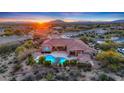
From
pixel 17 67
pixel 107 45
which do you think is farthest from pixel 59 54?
pixel 107 45

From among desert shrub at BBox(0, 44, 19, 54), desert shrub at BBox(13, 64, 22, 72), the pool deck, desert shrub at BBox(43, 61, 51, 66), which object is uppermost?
desert shrub at BBox(0, 44, 19, 54)

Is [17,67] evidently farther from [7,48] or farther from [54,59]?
[54,59]

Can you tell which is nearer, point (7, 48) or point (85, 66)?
point (85, 66)

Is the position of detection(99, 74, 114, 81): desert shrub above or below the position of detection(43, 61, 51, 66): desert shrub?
below

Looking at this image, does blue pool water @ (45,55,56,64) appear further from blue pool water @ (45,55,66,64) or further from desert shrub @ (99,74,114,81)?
desert shrub @ (99,74,114,81)

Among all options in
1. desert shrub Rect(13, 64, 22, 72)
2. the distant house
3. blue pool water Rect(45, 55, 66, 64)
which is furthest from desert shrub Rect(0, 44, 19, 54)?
blue pool water Rect(45, 55, 66, 64)

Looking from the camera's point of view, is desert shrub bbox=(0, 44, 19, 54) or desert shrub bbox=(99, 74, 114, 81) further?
desert shrub bbox=(0, 44, 19, 54)

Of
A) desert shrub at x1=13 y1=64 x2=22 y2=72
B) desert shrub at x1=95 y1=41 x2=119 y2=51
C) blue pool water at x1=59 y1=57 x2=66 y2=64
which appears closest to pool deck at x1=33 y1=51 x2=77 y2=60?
blue pool water at x1=59 y1=57 x2=66 y2=64

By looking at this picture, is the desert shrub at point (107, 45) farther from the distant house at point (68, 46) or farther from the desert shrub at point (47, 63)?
the desert shrub at point (47, 63)

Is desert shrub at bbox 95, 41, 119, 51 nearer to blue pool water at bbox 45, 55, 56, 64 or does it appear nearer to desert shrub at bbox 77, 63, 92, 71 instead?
desert shrub at bbox 77, 63, 92, 71
